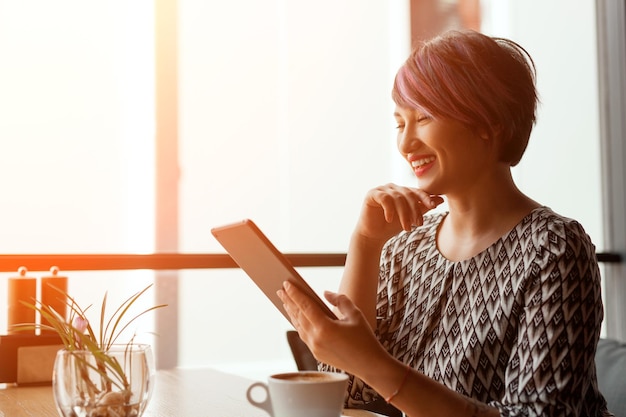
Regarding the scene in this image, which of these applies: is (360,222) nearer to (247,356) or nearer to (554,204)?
(247,356)

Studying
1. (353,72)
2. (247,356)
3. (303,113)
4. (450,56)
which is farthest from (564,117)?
(450,56)

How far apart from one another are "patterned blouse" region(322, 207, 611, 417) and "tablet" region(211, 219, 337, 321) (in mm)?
317

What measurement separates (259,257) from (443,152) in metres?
0.45

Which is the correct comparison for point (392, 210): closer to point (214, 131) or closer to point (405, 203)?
point (405, 203)

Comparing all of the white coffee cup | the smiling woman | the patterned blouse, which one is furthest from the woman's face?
the smiling woman

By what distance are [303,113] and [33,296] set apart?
1485 millimetres

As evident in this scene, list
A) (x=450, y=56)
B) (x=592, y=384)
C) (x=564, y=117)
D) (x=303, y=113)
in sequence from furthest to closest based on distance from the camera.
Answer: (x=564, y=117), (x=303, y=113), (x=450, y=56), (x=592, y=384)

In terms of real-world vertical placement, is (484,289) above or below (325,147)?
below

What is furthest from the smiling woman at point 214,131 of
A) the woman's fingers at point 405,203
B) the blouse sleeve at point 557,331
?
the blouse sleeve at point 557,331

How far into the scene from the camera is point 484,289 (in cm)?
132

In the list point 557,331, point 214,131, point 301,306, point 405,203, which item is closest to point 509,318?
point 557,331

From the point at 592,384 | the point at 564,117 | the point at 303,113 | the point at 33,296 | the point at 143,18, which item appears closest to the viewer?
the point at 592,384

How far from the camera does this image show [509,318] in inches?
49.2

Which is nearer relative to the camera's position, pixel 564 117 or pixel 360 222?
pixel 360 222
